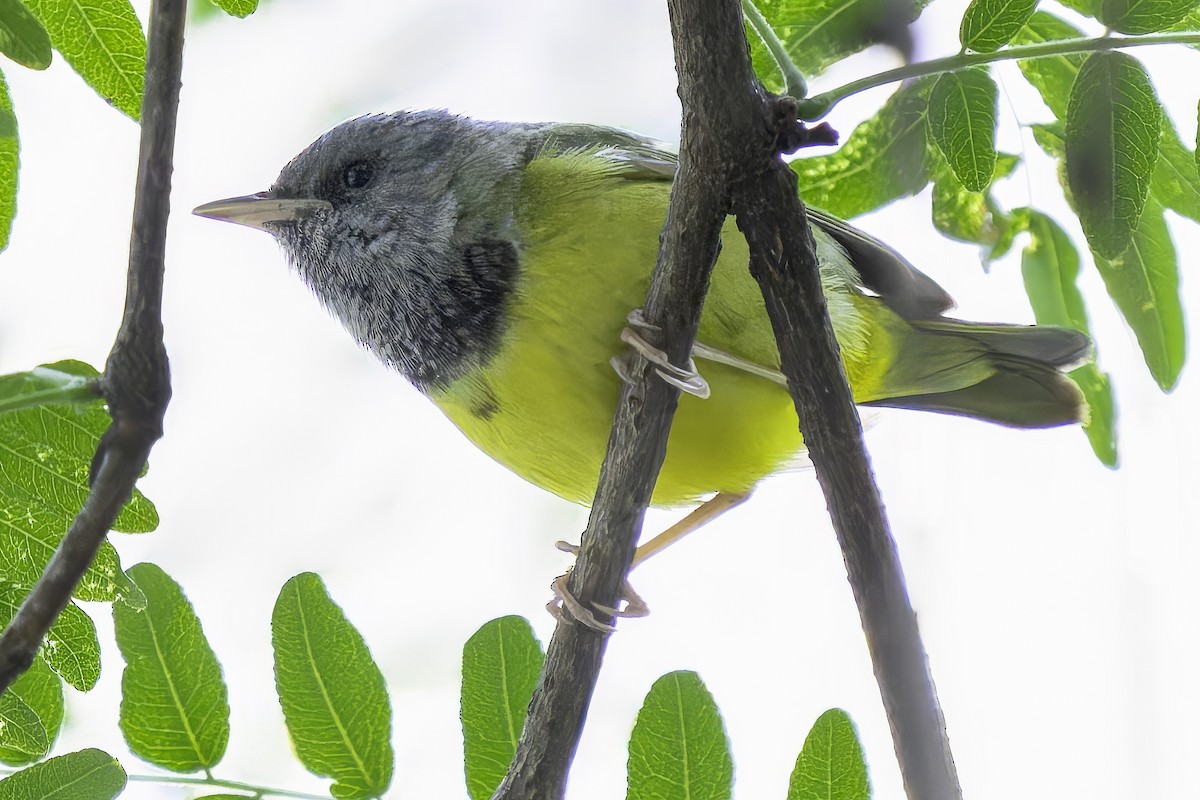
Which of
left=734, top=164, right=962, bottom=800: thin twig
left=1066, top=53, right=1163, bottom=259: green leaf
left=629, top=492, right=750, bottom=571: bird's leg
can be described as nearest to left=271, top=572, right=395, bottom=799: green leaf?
left=734, top=164, right=962, bottom=800: thin twig

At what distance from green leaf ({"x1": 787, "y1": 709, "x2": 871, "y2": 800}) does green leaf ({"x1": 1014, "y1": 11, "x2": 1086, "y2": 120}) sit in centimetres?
132

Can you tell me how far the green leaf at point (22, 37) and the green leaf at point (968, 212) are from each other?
5.89 feet

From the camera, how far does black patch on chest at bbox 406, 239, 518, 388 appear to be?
250cm

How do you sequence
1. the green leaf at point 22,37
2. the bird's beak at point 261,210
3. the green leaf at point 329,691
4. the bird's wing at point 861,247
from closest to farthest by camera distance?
the green leaf at point 22,37 → the green leaf at point 329,691 → the bird's wing at point 861,247 → the bird's beak at point 261,210

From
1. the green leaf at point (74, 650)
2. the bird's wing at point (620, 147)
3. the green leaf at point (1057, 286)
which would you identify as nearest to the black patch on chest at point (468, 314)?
the bird's wing at point (620, 147)

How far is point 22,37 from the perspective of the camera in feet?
5.96

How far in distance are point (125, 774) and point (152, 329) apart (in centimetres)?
73

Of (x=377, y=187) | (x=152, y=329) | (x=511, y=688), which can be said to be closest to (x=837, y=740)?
(x=511, y=688)

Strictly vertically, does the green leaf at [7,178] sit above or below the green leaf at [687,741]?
above

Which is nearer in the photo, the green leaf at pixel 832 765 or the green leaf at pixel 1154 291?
the green leaf at pixel 832 765

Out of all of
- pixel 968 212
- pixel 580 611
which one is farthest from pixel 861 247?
pixel 580 611

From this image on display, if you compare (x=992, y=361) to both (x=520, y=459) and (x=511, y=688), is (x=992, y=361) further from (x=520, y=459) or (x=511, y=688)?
(x=511, y=688)

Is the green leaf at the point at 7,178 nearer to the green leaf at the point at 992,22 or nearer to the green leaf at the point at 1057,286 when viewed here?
the green leaf at the point at 992,22

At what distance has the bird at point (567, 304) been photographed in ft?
7.93
